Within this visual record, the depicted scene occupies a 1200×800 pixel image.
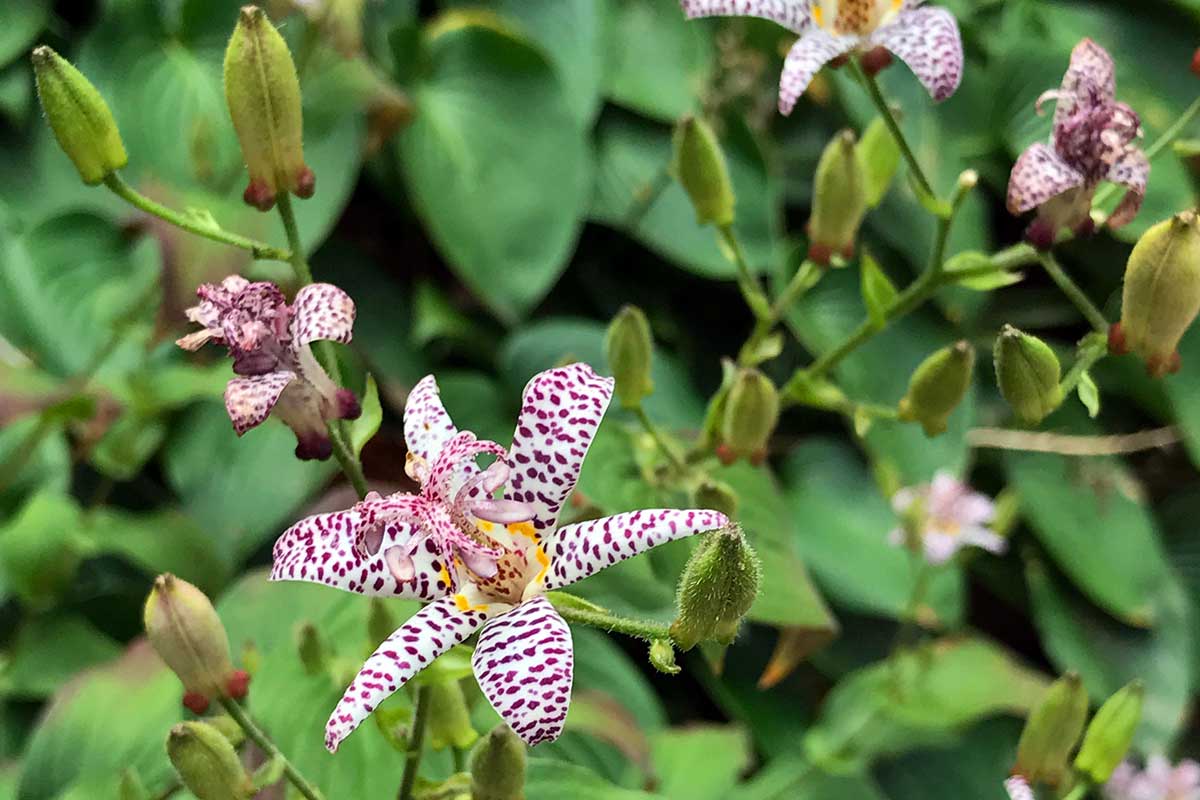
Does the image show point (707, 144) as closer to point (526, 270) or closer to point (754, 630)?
point (526, 270)

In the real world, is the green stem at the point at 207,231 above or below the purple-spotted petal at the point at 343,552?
above

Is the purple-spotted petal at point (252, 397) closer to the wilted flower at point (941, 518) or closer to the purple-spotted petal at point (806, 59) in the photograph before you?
the purple-spotted petal at point (806, 59)

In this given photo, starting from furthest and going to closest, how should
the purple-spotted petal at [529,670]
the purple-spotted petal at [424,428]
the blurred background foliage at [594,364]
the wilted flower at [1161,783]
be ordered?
the wilted flower at [1161,783], the blurred background foliage at [594,364], the purple-spotted petal at [424,428], the purple-spotted petal at [529,670]

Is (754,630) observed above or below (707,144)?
below

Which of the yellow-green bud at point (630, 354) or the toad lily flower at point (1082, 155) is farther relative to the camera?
the yellow-green bud at point (630, 354)

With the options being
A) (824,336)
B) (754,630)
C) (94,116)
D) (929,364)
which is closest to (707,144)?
(929,364)

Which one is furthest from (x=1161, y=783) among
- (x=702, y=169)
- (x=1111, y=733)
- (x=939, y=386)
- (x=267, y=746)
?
(x=267, y=746)

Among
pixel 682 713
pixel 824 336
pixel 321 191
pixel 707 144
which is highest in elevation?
pixel 707 144

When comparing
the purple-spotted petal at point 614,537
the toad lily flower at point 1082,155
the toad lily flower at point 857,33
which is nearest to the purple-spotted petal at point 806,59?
the toad lily flower at point 857,33

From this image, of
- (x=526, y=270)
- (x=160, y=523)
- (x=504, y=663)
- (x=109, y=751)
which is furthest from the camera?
(x=526, y=270)
